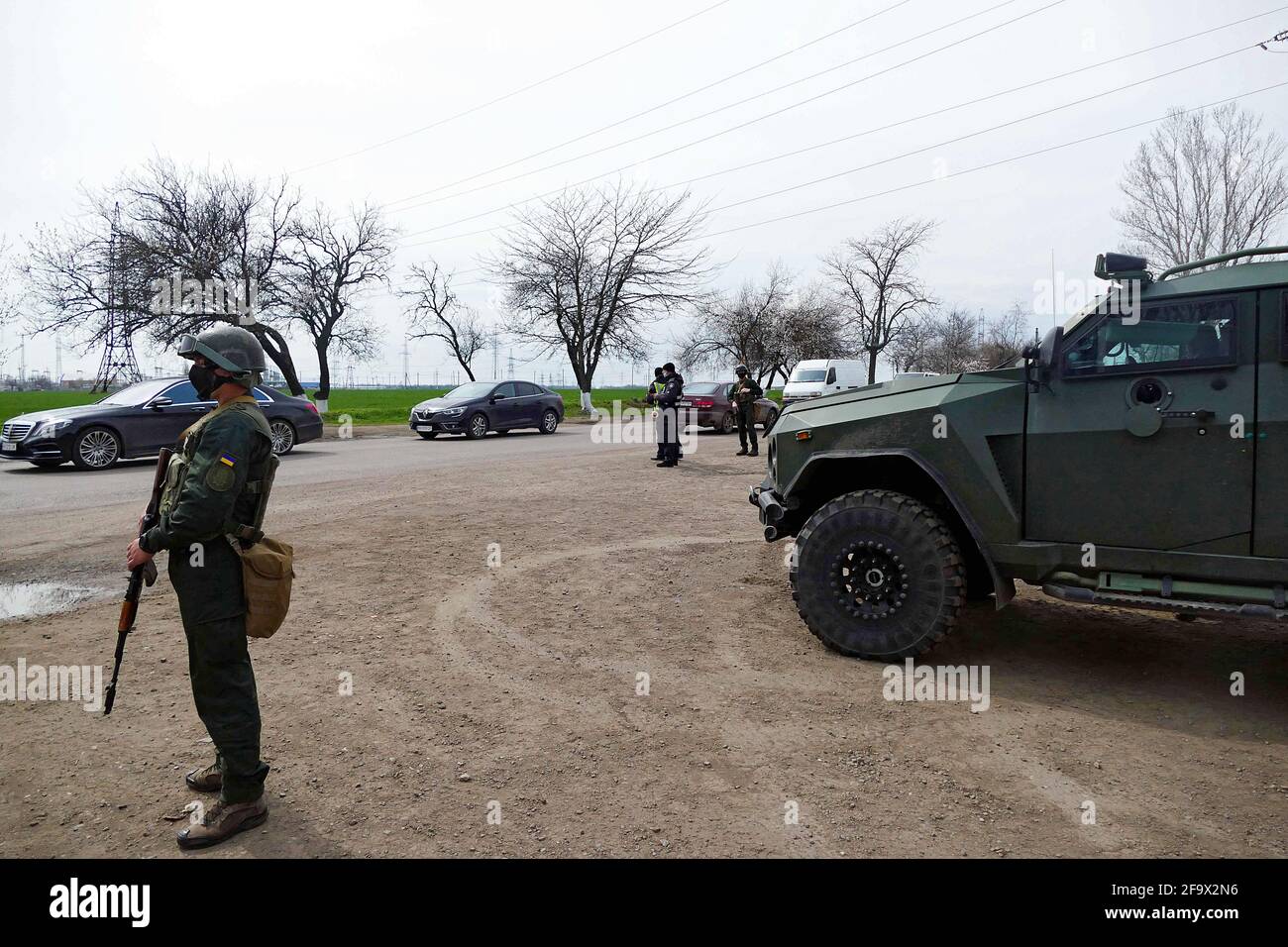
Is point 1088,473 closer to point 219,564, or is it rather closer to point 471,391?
point 219,564

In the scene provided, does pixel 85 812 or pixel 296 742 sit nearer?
pixel 85 812

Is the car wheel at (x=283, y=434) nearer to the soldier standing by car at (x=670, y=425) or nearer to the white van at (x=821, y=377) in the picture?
the soldier standing by car at (x=670, y=425)

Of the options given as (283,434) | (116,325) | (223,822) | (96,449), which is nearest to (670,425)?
(283,434)

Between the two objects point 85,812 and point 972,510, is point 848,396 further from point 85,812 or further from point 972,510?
point 85,812

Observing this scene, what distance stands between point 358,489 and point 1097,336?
923cm

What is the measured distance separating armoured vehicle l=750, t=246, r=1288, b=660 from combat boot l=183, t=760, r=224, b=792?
10.1 ft

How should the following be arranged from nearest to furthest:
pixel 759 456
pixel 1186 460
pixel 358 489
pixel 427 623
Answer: pixel 1186 460 → pixel 427 623 → pixel 358 489 → pixel 759 456

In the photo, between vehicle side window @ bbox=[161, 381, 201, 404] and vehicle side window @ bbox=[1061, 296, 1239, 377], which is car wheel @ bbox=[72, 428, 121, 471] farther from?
vehicle side window @ bbox=[1061, 296, 1239, 377]

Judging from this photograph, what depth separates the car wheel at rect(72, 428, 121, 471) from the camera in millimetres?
13656

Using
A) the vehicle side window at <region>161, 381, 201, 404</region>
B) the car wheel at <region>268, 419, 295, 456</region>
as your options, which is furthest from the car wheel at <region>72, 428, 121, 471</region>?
the car wheel at <region>268, 419, 295, 456</region>

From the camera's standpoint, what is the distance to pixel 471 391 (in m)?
22.0

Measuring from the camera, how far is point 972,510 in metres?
4.48
